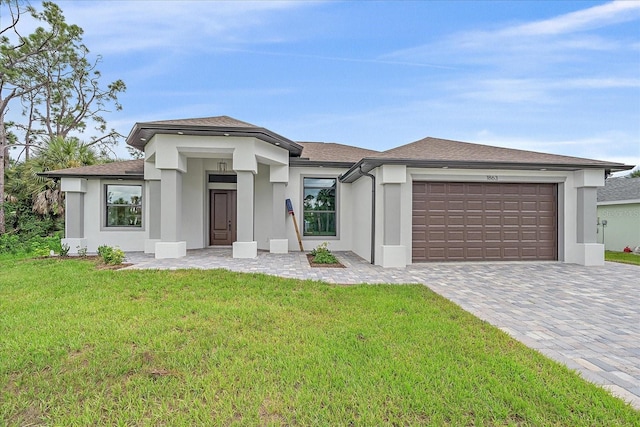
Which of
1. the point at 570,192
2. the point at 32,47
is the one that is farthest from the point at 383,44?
the point at 32,47

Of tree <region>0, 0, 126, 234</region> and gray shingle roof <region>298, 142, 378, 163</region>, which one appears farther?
tree <region>0, 0, 126, 234</region>

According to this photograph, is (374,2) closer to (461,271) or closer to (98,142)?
(461,271)

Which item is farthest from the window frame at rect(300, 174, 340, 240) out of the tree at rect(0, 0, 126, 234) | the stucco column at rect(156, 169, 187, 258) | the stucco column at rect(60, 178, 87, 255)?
the tree at rect(0, 0, 126, 234)

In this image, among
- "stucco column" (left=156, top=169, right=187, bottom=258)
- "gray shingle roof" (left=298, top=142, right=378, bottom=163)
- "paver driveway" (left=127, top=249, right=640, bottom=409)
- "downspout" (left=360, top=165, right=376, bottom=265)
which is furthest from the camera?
"gray shingle roof" (left=298, top=142, right=378, bottom=163)

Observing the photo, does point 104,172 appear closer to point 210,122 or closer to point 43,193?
point 43,193

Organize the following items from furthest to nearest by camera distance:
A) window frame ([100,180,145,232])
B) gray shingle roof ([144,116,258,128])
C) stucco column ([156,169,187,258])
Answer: window frame ([100,180,145,232]) → stucco column ([156,169,187,258]) → gray shingle roof ([144,116,258,128])

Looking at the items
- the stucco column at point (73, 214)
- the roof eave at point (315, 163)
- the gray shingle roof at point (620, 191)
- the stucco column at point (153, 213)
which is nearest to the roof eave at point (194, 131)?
the stucco column at point (153, 213)

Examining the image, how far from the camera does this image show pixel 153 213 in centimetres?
1009

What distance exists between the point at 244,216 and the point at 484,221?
6909mm

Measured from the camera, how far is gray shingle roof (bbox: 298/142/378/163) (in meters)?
11.8

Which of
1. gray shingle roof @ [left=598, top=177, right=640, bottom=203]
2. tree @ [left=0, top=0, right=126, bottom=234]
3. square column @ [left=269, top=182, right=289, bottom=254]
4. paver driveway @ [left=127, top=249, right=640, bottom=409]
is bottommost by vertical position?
paver driveway @ [left=127, top=249, right=640, bottom=409]

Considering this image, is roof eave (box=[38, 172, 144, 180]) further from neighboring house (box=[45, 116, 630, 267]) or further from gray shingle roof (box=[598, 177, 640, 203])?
gray shingle roof (box=[598, 177, 640, 203])

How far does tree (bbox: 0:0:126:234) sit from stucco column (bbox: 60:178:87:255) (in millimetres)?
5307

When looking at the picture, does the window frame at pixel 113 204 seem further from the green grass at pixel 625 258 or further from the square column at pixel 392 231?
the green grass at pixel 625 258
